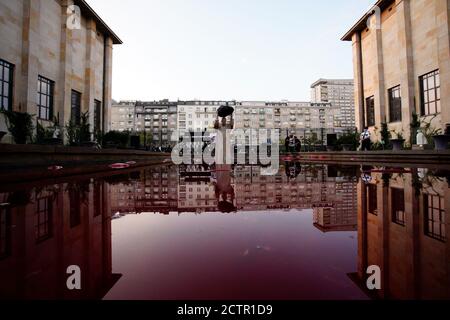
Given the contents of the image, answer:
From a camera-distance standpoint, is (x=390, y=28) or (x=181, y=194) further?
(x=390, y=28)

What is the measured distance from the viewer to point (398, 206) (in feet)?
7.21

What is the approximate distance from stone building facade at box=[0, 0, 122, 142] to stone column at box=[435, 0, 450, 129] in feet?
61.8

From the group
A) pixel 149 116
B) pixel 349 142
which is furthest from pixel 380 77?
pixel 149 116

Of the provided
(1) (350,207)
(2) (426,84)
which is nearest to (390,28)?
(2) (426,84)

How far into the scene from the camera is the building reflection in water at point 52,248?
2.72 feet

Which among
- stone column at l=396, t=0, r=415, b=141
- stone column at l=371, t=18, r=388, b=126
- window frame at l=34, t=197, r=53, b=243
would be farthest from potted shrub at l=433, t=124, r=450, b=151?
stone column at l=371, t=18, r=388, b=126

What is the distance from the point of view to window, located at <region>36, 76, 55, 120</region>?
1377 cm

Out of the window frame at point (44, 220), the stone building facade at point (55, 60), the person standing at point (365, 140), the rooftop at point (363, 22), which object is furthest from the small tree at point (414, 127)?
the stone building facade at point (55, 60)

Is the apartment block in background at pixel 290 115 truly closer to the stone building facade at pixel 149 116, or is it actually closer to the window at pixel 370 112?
the stone building facade at pixel 149 116

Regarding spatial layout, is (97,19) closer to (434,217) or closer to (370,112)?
(370,112)

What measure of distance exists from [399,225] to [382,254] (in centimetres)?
61

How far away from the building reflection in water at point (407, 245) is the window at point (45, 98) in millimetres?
15837
